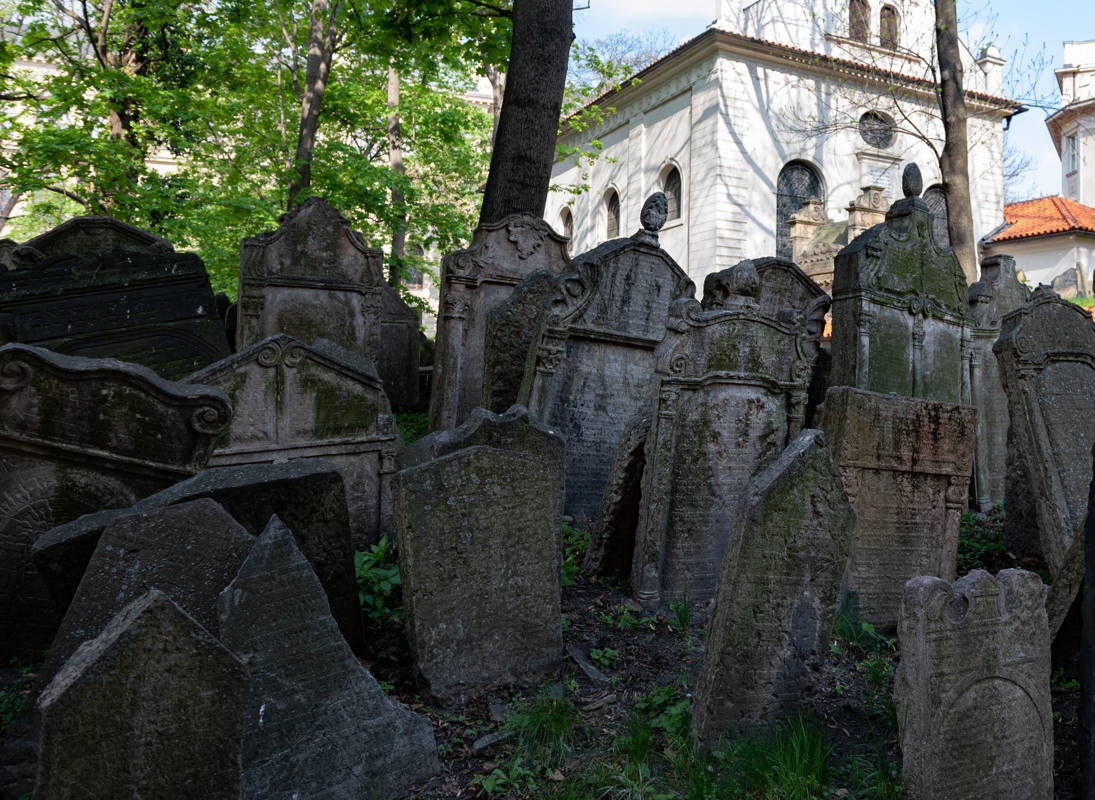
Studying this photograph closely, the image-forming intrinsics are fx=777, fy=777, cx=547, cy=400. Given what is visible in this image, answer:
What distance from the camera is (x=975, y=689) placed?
2.93 m

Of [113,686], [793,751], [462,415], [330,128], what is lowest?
[793,751]

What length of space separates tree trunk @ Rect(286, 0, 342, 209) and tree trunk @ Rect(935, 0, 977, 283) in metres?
10.0

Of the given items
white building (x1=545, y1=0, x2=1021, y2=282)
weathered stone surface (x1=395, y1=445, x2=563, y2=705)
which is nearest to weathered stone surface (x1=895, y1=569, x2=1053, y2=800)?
weathered stone surface (x1=395, y1=445, x2=563, y2=705)

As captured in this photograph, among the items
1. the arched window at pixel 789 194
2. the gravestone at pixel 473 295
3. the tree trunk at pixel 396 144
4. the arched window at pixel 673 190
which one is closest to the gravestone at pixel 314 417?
the gravestone at pixel 473 295

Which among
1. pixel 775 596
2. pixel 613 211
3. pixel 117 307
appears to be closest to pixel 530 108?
pixel 117 307

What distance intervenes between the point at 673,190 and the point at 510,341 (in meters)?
19.5

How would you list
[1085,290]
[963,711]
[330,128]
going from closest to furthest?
[963,711] < [330,128] < [1085,290]

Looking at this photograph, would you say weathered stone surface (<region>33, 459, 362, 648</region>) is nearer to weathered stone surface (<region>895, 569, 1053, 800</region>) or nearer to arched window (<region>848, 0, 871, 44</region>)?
weathered stone surface (<region>895, 569, 1053, 800</region>)

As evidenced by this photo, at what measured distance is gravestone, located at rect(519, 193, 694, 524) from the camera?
651 cm

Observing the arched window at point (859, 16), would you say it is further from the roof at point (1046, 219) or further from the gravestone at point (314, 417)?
the gravestone at point (314, 417)

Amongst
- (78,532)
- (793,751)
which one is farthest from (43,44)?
(793,751)

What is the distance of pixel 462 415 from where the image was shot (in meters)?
8.40

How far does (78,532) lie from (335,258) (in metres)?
5.26

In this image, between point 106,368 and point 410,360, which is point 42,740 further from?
point 410,360
